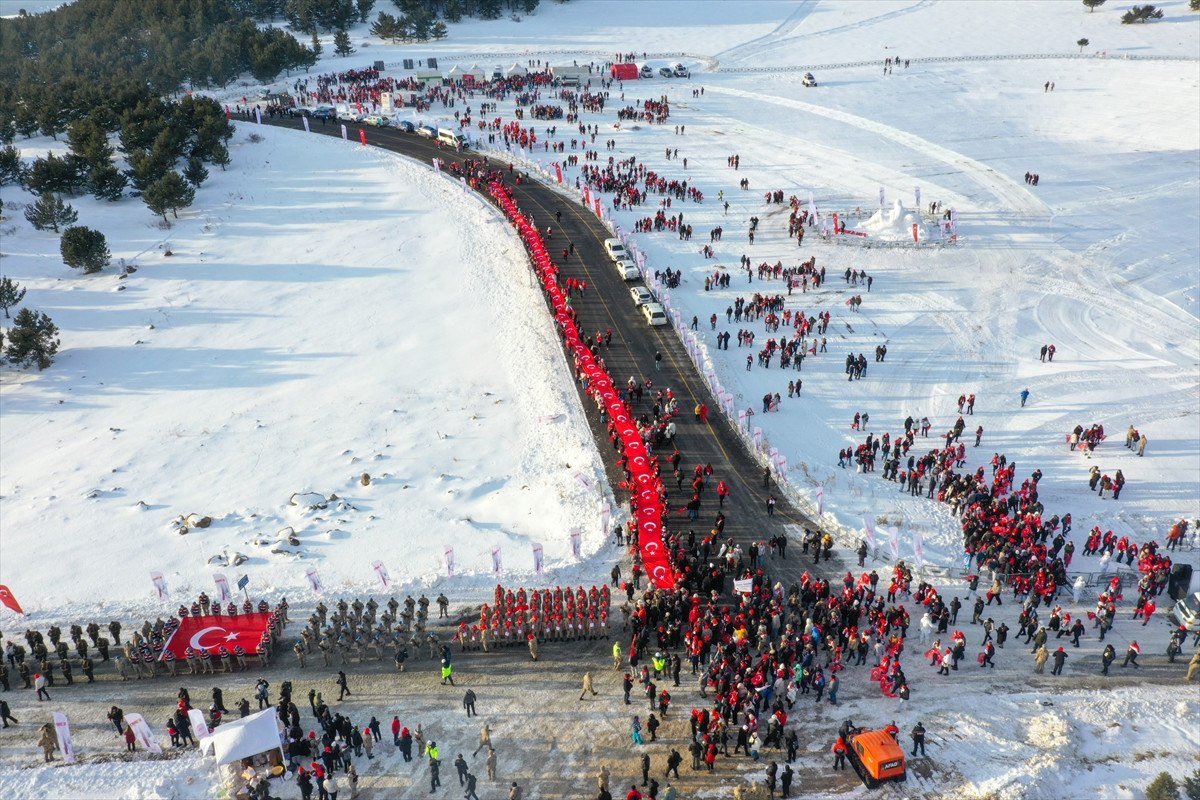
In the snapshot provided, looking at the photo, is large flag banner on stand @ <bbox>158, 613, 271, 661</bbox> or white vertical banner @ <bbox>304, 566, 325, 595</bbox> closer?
large flag banner on stand @ <bbox>158, 613, 271, 661</bbox>

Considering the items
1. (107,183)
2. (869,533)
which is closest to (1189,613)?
(869,533)

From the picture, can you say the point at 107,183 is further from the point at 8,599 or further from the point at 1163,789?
the point at 1163,789

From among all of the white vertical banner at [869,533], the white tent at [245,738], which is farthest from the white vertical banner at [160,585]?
the white vertical banner at [869,533]

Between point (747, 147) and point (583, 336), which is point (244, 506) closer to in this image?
point (583, 336)

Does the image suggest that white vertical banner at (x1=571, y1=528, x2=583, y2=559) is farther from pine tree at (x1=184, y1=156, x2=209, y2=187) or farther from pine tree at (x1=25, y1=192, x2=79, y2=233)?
pine tree at (x1=184, y1=156, x2=209, y2=187)

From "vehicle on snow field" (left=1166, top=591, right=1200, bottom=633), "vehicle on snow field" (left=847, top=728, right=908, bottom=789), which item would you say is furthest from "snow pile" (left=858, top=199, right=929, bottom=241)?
"vehicle on snow field" (left=847, top=728, right=908, bottom=789)

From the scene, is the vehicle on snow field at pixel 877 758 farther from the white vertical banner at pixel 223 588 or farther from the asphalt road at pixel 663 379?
the white vertical banner at pixel 223 588

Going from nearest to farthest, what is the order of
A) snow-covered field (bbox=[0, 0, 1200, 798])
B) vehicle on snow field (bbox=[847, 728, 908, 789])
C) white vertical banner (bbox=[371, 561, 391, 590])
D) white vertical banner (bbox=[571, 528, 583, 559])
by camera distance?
vehicle on snow field (bbox=[847, 728, 908, 789])
white vertical banner (bbox=[371, 561, 391, 590])
white vertical banner (bbox=[571, 528, 583, 559])
snow-covered field (bbox=[0, 0, 1200, 798])
